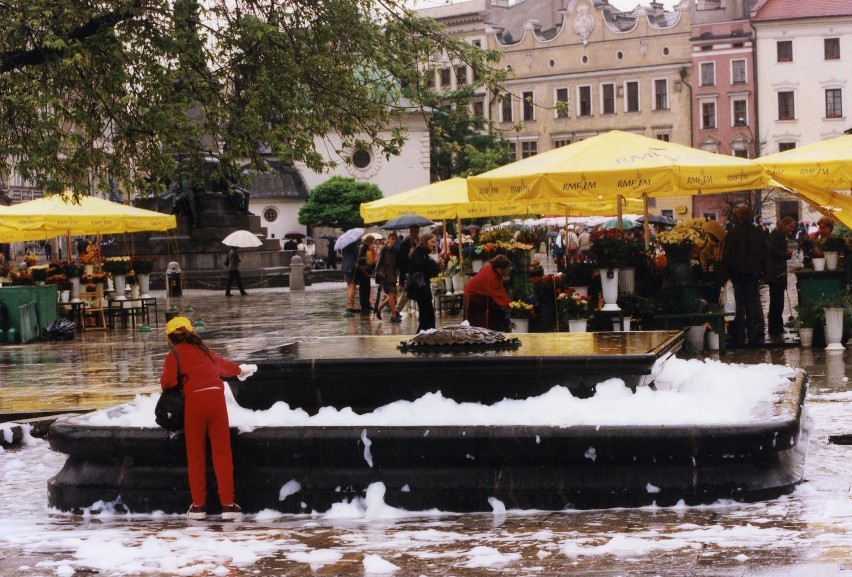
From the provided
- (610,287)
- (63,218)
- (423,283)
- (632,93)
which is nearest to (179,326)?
(610,287)

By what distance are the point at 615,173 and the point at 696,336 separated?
226 cm

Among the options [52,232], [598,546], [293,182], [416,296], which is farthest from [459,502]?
[293,182]

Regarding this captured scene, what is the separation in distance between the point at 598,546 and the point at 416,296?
13.4m

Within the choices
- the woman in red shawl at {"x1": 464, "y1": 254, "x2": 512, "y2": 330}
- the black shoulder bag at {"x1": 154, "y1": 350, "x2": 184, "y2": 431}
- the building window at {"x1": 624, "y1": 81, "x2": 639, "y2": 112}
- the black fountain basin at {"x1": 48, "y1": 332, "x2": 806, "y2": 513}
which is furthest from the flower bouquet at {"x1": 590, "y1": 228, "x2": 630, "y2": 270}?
the building window at {"x1": 624, "y1": 81, "x2": 639, "y2": 112}

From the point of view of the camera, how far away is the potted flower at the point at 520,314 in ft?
53.3

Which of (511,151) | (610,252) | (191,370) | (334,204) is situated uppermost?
(511,151)

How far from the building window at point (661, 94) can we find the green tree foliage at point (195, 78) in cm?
7118

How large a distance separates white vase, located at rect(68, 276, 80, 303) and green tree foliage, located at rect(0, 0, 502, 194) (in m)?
9.18

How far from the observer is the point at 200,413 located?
344 inches

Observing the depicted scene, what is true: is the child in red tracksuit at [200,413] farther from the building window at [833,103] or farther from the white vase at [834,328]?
the building window at [833,103]

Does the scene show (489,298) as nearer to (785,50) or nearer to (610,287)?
(610,287)

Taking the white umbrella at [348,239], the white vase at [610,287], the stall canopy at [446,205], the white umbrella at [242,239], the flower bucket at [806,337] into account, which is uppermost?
the stall canopy at [446,205]

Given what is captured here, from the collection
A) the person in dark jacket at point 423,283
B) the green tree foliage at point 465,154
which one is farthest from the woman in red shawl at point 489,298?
the green tree foliage at point 465,154

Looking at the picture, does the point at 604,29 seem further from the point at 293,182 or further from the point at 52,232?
the point at 52,232
